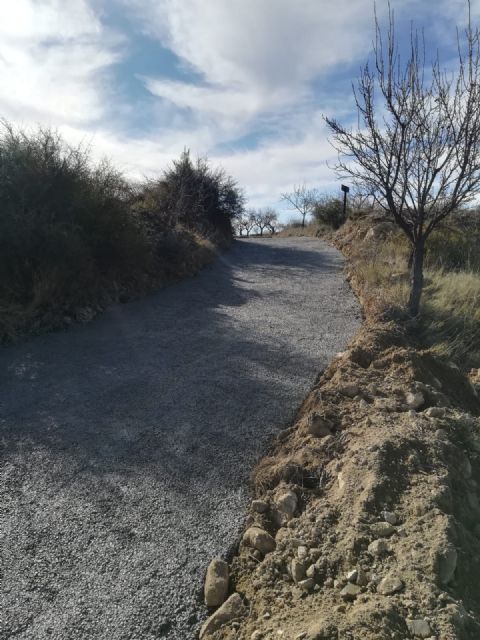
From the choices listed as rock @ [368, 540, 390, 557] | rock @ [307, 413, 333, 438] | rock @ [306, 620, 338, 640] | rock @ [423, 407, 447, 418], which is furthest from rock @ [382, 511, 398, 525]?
rock @ [423, 407, 447, 418]

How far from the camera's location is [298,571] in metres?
2.11

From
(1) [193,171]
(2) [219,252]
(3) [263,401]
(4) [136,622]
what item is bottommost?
(4) [136,622]

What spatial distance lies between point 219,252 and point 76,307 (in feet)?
25.0

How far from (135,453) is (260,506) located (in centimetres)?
116

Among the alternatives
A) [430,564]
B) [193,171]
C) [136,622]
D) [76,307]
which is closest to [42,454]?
[136,622]

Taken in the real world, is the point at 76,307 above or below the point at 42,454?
above

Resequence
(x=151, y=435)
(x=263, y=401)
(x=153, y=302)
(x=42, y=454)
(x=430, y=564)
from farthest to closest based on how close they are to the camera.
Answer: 1. (x=153, y=302)
2. (x=263, y=401)
3. (x=151, y=435)
4. (x=42, y=454)
5. (x=430, y=564)

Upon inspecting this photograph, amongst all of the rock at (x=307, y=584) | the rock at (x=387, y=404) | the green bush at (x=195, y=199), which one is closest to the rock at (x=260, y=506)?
the rock at (x=307, y=584)

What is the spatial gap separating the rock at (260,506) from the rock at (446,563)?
41.4 inches

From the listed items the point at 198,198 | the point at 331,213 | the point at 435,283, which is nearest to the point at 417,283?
the point at 435,283

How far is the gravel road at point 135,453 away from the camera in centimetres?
221

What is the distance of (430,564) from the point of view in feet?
6.26

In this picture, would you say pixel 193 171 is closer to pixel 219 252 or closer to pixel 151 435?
pixel 219 252

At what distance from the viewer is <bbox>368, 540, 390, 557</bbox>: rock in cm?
205
